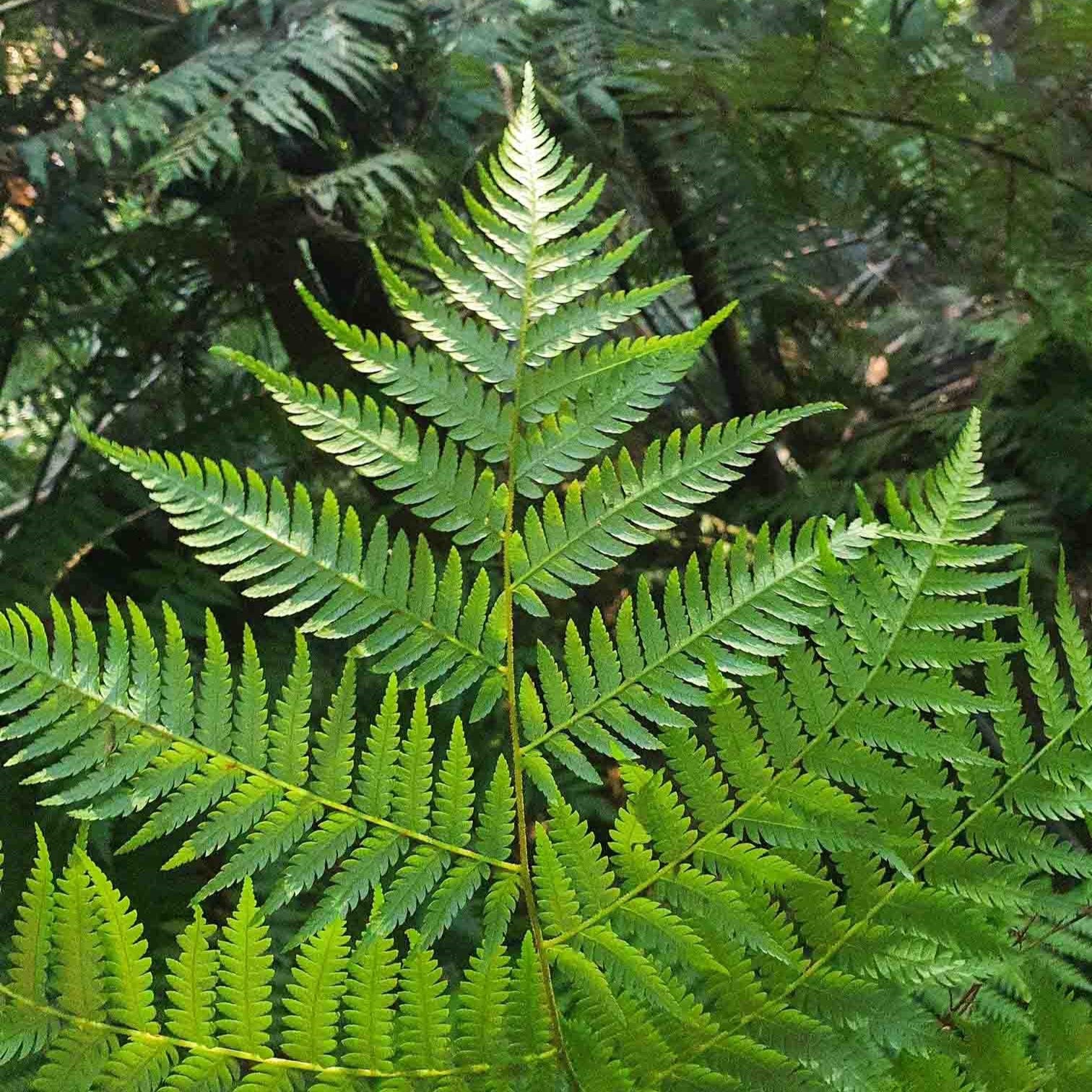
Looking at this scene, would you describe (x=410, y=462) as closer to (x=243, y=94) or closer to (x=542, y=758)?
(x=542, y=758)

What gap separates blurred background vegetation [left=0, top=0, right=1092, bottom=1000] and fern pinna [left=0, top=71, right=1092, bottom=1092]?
635 mm

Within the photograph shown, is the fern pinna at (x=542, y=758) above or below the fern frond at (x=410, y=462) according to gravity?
below

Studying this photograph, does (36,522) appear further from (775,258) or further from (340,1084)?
(775,258)

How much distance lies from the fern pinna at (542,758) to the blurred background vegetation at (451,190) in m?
0.63

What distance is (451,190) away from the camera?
48.1 inches

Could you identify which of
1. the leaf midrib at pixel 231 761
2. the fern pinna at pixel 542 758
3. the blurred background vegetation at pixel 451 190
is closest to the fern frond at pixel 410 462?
the fern pinna at pixel 542 758

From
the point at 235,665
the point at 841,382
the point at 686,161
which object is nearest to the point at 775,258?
the point at 686,161

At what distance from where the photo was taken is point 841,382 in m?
1.69

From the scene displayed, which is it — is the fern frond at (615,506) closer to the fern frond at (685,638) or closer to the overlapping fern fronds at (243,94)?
the fern frond at (685,638)

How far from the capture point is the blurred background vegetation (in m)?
1.20

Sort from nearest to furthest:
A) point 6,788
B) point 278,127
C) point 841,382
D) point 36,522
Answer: point 6,788 < point 278,127 < point 36,522 < point 841,382

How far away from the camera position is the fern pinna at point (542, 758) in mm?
466

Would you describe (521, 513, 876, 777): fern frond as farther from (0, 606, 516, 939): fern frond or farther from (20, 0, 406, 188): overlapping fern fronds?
(20, 0, 406, 188): overlapping fern fronds

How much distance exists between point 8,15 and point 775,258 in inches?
49.6
